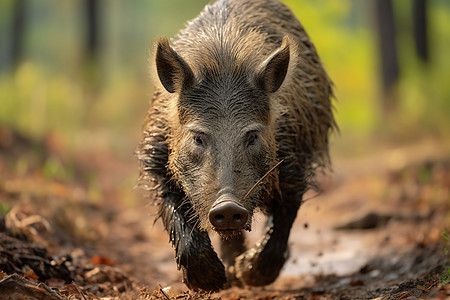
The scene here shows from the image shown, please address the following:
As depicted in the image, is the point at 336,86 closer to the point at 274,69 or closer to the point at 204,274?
the point at 274,69

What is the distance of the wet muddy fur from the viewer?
4383 mm

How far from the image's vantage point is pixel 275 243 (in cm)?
529

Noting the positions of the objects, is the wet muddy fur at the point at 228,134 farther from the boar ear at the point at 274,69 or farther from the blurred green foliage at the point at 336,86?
the blurred green foliage at the point at 336,86

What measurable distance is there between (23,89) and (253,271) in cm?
787

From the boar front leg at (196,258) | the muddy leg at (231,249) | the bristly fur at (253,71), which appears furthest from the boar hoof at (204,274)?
the muddy leg at (231,249)

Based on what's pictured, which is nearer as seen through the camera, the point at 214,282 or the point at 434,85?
the point at 214,282

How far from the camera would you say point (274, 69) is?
15.5 feet

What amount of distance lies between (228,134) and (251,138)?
0.18 meters

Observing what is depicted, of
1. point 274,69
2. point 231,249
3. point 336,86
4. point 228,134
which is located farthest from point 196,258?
point 336,86

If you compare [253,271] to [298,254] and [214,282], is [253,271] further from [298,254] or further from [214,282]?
[298,254]

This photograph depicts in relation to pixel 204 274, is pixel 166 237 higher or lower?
lower

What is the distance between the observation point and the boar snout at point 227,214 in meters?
3.78

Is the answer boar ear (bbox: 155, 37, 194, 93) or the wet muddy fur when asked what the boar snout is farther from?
boar ear (bbox: 155, 37, 194, 93)

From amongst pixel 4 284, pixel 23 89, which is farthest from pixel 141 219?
pixel 4 284
